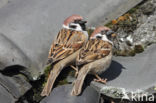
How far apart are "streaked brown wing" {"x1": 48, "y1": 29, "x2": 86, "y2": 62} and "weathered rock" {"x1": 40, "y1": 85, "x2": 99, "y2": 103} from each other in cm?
50

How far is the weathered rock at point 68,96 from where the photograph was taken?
2871 mm

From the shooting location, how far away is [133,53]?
3.59 meters

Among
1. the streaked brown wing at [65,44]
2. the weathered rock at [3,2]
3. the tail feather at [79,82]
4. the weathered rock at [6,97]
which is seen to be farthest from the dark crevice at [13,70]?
the weathered rock at [3,2]

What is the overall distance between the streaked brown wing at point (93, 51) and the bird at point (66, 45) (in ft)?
0.57

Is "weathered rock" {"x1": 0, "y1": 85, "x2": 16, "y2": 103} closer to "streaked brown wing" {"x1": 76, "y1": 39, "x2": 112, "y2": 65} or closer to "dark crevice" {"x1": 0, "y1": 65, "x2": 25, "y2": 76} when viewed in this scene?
"dark crevice" {"x1": 0, "y1": 65, "x2": 25, "y2": 76}

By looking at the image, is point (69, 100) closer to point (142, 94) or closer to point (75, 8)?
point (142, 94)

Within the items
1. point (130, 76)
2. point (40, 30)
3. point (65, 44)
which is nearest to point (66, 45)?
point (65, 44)

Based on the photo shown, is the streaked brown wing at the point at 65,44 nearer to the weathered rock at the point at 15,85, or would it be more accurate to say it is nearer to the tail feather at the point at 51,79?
the tail feather at the point at 51,79

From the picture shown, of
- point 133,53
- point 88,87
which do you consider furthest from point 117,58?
point 88,87

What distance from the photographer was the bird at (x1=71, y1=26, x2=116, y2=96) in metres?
3.44

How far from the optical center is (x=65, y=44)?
390 centimetres

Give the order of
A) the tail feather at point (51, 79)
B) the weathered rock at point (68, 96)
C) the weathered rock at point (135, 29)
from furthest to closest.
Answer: the weathered rock at point (135, 29)
the tail feather at point (51, 79)
the weathered rock at point (68, 96)

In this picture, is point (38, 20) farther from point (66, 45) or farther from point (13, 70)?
point (13, 70)

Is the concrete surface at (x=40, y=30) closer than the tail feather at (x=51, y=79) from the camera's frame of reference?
No
